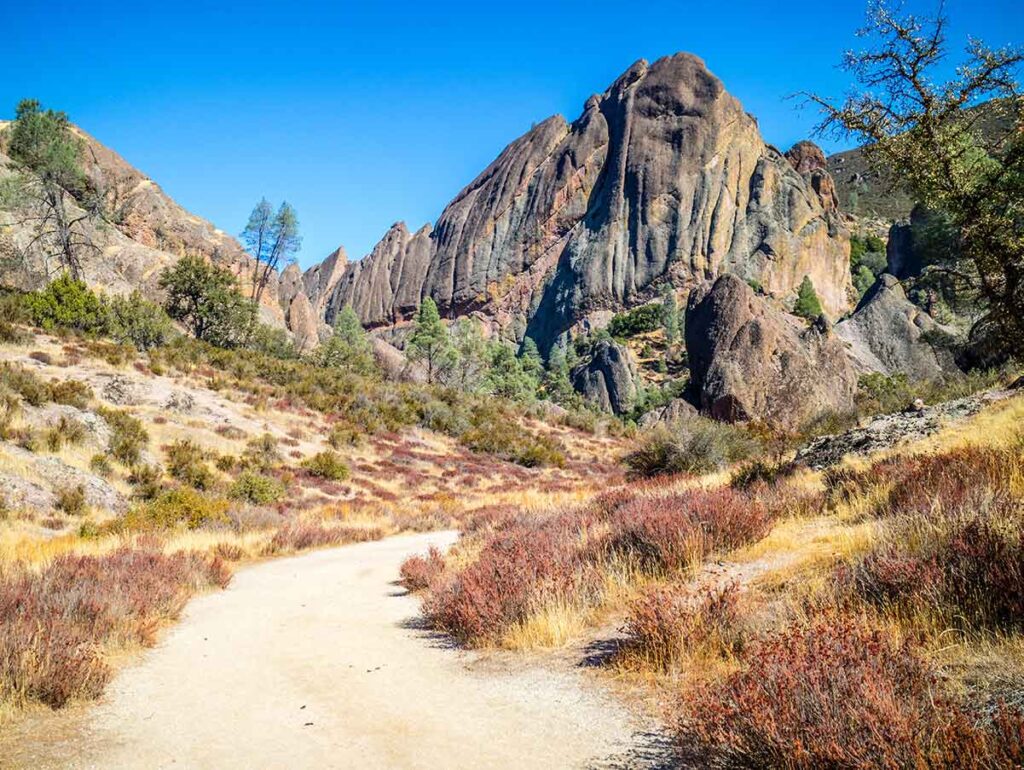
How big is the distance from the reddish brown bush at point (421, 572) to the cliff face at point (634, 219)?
108832 mm

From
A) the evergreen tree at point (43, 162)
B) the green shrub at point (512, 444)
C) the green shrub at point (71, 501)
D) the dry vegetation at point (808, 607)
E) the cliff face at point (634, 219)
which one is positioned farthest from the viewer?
the cliff face at point (634, 219)

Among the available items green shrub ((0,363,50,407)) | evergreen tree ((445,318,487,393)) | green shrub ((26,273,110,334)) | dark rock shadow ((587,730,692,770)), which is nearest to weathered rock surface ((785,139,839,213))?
evergreen tree ((445,318,487,393))

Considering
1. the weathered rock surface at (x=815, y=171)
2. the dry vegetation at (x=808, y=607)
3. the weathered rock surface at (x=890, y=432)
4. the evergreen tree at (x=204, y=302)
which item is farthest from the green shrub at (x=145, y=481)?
the weathered rock surface at (x=815, y=171)

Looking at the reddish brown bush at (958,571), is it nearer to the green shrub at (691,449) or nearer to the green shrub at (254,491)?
the green shrub at (691,449)

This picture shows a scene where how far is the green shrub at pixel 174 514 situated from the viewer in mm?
13170

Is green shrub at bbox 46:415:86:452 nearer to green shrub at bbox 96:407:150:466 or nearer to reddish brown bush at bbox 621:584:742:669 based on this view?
green shrub at bbox 96:407:150:466

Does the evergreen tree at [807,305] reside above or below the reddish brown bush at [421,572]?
above

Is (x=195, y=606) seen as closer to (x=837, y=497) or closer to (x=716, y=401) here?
(x=837, y=497)

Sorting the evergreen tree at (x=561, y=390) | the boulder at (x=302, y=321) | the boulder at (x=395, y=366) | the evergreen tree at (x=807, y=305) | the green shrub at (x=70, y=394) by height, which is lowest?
the green shrub at (x=70, y=394)

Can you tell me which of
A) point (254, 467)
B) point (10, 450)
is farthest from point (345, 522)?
point (10, 450)

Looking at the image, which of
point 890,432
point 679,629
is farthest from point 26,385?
point 890,432

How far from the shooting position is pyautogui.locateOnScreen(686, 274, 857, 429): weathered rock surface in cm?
3819

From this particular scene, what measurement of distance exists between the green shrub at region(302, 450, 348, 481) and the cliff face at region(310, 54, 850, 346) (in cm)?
9692

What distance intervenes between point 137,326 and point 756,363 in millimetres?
38911
